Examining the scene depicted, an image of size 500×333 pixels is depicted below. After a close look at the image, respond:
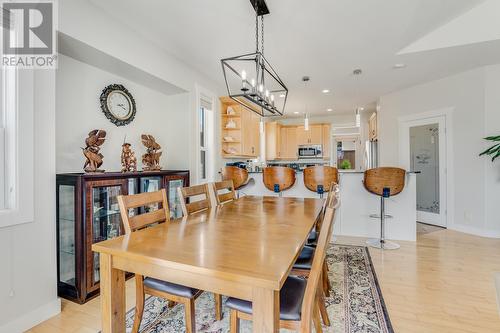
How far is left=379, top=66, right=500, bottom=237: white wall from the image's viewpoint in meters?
3.76

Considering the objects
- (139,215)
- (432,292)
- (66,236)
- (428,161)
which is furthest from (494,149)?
(66,236)

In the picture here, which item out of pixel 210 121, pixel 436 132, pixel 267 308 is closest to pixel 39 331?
pixel 267 308

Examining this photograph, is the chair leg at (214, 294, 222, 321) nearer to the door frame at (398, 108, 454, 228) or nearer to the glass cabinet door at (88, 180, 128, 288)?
the glass cabinet door at (88, 180, 128, 288)

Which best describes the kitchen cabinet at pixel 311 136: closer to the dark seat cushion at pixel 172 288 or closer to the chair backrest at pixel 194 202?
the chair backrest at pixel 194 202

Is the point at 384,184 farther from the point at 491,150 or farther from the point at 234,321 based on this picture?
the point at 234,321

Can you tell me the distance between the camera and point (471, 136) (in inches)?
157

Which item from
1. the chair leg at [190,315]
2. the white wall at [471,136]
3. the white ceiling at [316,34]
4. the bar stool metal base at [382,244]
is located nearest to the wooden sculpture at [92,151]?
the white ceiling at [316,34]

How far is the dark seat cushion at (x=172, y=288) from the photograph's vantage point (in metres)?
1.39

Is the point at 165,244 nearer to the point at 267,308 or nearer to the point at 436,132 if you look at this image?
the point at 267,308

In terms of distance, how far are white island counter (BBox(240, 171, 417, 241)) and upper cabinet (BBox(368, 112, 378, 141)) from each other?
2.69 m

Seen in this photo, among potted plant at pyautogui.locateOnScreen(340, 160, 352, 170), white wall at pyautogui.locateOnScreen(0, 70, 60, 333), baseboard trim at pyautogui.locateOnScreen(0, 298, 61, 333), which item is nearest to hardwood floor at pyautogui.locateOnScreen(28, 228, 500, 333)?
baseboard trim at pyautogui.locateOnScreen(0, 298, 61, 333)

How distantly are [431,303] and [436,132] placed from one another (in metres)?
3.59

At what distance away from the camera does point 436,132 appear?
14.9ft

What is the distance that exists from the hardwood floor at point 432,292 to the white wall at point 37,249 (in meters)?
0.15
